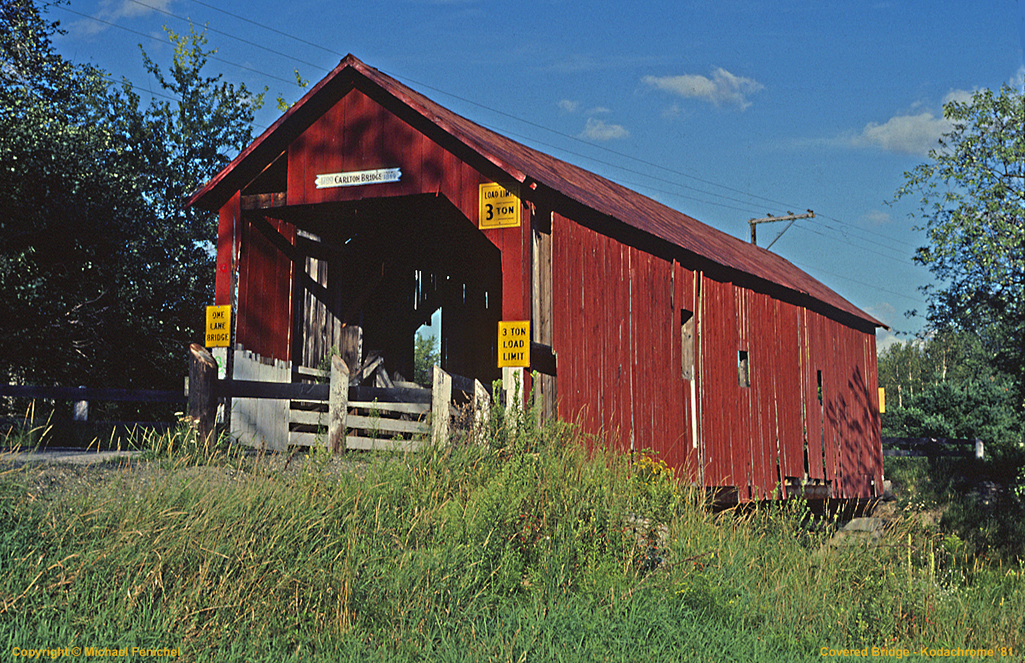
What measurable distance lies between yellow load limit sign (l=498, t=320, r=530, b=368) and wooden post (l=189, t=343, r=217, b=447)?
3.46 m

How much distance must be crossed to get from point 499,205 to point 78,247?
41.4 ft

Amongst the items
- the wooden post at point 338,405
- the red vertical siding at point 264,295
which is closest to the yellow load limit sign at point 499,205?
the wooden post at point 338,405

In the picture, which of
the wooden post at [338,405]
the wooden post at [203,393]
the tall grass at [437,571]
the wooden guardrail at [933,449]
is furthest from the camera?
the wooden guardrail at [933,449]

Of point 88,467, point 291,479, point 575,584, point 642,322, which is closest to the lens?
point 575,584

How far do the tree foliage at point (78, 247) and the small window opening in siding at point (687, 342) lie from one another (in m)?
12.5

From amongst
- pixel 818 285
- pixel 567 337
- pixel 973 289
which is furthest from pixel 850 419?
pixel 567 337

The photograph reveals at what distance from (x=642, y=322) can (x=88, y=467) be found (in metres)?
8.21

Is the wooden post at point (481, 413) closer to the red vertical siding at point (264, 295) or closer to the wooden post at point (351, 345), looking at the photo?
the red vertical siding at point (264, 295)

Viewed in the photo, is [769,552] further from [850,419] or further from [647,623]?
[850,419]

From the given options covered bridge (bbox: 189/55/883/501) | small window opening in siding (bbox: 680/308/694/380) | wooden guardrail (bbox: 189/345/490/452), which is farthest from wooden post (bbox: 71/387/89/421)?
small window opening in siding (bbox: 680/308/694/380)

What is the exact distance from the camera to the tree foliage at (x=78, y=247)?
60.1 feet

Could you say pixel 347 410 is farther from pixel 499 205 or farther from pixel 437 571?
pixel 437 571

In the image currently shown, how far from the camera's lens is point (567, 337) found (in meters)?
11.9

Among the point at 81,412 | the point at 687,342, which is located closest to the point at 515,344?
the point at 687,342
